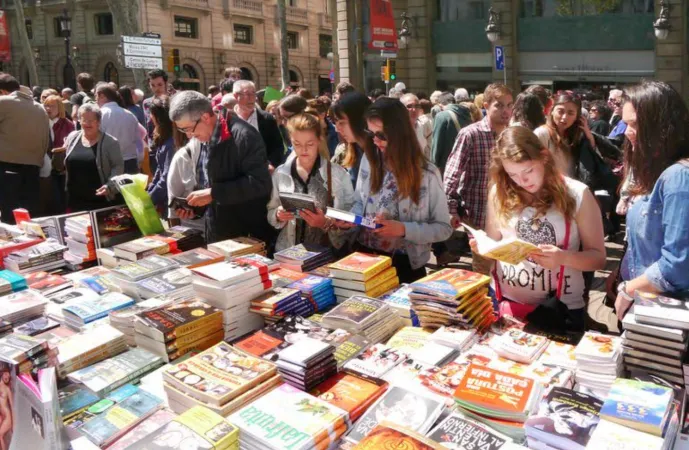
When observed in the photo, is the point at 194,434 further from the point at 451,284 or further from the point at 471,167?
the point at 471,167

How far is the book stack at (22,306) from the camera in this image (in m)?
2.64

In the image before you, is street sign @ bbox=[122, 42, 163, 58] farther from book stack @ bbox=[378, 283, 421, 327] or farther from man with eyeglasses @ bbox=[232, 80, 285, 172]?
book stack @ bbox=[378, 283, 421, 327]

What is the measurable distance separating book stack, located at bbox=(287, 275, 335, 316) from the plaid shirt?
6.25 ft

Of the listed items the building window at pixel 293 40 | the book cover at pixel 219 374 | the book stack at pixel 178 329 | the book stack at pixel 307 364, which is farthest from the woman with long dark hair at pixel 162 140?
the building window at pixel 293 40

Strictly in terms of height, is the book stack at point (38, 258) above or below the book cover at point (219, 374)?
above

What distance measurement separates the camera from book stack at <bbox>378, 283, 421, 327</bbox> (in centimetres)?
256

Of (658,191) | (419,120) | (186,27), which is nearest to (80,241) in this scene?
(658,191)

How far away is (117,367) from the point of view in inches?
88.7

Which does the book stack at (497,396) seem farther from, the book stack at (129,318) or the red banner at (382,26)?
the red banner at (382,26)

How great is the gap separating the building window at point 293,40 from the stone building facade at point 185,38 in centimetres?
8

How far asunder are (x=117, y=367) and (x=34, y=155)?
4.44m

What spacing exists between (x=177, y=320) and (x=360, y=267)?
90cm

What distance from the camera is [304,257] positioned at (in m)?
3.20

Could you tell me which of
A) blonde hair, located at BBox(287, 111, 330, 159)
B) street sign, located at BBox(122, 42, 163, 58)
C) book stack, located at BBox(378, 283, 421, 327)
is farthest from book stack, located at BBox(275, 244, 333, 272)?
street sign, located at BBox(122, 42, 163, 58)
